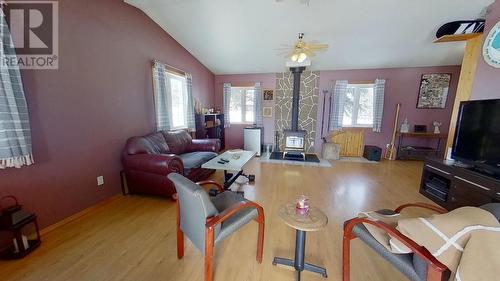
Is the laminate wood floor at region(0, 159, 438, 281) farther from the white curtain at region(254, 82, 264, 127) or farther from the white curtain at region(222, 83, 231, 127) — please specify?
the white curtain at region(222, 83, 231, 127)

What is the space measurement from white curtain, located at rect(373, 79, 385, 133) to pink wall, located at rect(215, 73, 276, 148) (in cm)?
261

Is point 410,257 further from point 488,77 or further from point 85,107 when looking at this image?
point 85,107

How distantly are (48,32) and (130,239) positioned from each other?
2.17 m

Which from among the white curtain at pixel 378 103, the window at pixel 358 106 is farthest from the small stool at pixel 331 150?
the white curtain at pixel 378 103

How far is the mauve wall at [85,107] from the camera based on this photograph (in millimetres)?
1792

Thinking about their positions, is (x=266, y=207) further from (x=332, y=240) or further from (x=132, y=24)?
(x=132, y=24)

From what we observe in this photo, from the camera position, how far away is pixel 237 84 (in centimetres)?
561

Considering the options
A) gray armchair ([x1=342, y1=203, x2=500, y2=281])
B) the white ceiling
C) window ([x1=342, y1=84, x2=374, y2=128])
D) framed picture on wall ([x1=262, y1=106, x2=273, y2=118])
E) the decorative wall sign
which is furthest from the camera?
framed picture on wall ([x1=262, y1=106, x2=273, y2=118])

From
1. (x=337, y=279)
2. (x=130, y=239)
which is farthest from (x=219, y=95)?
(x=337, y=279)

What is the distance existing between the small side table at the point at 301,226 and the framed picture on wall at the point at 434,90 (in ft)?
17.3

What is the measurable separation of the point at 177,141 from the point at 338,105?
4.09 meters

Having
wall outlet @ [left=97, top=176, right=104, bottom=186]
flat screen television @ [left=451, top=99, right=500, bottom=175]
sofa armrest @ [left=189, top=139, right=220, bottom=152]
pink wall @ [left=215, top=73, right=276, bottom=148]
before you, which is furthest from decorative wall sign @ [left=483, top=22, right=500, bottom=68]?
wall outlet @ [left=97, top=176, right=104, bottom=186]

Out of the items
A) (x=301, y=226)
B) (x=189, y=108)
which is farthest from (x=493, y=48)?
(x=189, y=108)

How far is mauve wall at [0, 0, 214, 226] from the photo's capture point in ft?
5.88
